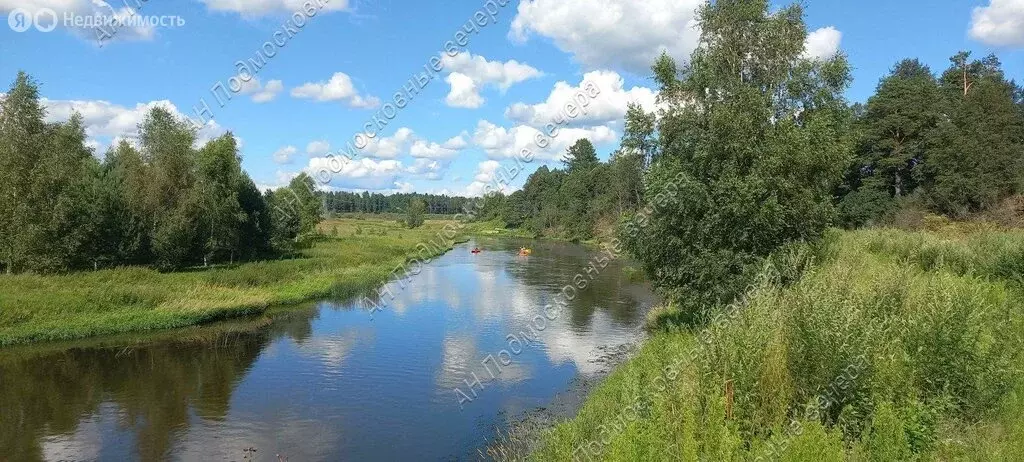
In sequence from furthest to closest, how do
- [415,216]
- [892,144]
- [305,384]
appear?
[415,216], [892,144], [305,384]

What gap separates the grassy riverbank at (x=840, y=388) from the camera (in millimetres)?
8539

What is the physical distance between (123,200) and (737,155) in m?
38.2

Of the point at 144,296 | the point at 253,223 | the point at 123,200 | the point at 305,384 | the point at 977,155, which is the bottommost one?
the point at 305,384

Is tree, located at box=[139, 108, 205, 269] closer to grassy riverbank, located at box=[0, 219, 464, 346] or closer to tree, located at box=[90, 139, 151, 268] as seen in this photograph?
tree, located at box=[90, 139, 151, 268]

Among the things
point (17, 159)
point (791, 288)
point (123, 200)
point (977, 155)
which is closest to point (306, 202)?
point (123, 200)

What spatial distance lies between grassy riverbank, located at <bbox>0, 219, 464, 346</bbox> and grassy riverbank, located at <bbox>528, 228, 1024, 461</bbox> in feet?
78.1

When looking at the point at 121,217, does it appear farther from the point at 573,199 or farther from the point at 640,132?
the point at 573,199

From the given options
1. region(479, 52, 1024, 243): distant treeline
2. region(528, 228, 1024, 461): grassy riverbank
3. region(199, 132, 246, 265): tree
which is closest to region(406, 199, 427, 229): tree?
region(199, 132, 246, 265): tree

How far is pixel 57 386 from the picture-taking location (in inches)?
805

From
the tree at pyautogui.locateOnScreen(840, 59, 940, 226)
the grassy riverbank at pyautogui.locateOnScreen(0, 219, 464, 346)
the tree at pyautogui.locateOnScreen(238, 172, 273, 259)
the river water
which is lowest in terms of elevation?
the river water

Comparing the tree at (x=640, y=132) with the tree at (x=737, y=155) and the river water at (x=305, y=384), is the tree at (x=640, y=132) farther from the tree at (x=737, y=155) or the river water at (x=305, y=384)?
the river water at (x=305, y=384)

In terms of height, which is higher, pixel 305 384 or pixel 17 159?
pixel 17 159

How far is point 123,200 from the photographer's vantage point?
1559 inches

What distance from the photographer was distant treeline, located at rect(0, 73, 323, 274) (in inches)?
1257
